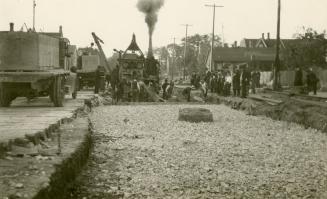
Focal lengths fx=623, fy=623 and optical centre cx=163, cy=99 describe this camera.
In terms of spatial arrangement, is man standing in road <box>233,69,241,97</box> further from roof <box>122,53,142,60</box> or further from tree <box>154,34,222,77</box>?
tree <box>154,34,222,77</box>

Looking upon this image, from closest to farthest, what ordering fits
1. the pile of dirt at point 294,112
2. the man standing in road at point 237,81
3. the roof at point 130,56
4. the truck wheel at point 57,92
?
the pile of dirt at point 294,112
the truck wheel at point 57,92
the man standing in road at point 237,81
the roof at point 130,56

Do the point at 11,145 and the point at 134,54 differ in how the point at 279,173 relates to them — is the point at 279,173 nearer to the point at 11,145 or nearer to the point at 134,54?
the point at 11,145

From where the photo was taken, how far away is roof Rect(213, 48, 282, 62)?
8512cm

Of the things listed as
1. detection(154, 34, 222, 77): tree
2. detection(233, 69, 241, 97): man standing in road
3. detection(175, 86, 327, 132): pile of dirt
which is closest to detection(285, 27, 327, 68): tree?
detection(233, 69, 241, 97): man standing in road

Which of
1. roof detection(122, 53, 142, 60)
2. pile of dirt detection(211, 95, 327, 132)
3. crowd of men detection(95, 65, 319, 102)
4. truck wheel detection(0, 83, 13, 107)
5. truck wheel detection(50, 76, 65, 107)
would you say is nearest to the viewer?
pile of dirt detection(211, 95, 327, 132)

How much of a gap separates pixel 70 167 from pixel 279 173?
3335 millimetres

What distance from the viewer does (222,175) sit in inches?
377

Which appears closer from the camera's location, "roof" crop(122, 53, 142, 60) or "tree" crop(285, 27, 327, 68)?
"roof" crop(122, 53, 142, 60)

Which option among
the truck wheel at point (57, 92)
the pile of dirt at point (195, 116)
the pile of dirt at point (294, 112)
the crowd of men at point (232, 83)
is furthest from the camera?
the crowd of men at point (232, 83)

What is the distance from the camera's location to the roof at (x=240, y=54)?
279 feet

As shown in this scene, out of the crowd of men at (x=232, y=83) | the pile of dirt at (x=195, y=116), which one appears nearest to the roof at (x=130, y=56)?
the crowd of men at (x=232, y=83)

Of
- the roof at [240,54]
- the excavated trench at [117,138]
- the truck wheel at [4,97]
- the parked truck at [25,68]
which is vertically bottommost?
the excavated trench at [117,138]

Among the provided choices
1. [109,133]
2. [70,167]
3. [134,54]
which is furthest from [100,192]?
[134,54]

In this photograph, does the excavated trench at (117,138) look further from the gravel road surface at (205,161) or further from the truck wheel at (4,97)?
the truck wheel at (4,97)
